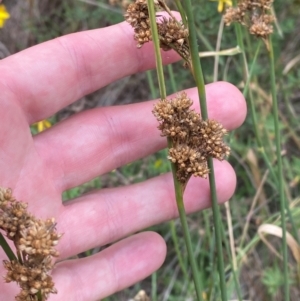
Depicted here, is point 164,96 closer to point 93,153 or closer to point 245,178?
point 93,153

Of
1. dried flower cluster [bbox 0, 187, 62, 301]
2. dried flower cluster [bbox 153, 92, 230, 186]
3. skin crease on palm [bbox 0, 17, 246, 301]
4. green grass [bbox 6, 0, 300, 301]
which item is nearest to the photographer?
dried flower cluster [bbox 0, 187, 62, 301]

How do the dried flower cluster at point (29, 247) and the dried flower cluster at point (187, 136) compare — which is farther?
the dried flower cluster at point (187, 136)

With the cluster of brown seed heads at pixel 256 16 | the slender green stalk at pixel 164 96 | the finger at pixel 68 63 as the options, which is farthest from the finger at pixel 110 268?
the cluster of brown seed heads at pixel 256 16

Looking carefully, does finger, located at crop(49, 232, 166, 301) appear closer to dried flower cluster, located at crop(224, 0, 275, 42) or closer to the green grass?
the green grass

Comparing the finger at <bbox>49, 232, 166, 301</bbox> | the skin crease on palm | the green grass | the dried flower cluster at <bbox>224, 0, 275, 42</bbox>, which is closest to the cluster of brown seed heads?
the dried flower cluster at <bbox>224, 0, 275, 42</bbox>

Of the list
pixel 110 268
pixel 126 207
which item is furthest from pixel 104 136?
pixel 110 268

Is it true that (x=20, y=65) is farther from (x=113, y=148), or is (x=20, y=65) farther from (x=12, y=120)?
(x=113, y=148)

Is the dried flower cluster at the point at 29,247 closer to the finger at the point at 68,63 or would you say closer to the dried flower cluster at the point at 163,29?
the dried flower cluster at the point at 163,29
